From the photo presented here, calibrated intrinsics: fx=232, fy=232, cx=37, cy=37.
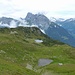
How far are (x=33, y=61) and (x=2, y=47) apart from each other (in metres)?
28.0

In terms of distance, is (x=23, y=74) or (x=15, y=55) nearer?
(x=23, y=74)

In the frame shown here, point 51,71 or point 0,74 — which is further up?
point 0,74

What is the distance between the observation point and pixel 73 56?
630 feet

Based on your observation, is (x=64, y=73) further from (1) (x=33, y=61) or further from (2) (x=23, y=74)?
(1) (x=33, y=61)

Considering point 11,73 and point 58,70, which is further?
point 58,70

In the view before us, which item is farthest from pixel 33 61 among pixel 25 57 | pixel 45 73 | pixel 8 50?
pixel 45 73

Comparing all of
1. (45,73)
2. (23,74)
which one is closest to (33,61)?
(45,73)

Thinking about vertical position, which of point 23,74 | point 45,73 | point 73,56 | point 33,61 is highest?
point 23,74

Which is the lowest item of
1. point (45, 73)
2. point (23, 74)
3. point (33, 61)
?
point (33, 61)

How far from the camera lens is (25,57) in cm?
15450

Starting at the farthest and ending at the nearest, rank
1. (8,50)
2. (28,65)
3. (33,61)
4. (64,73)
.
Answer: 1. (8,50)
2. (33,61)
3. (28,65)
4. (64,73)

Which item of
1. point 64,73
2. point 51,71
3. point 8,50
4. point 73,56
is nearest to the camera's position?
point 64,73

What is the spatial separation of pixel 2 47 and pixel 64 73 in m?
76.9

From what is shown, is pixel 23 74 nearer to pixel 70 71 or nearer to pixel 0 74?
pixel 0 74
